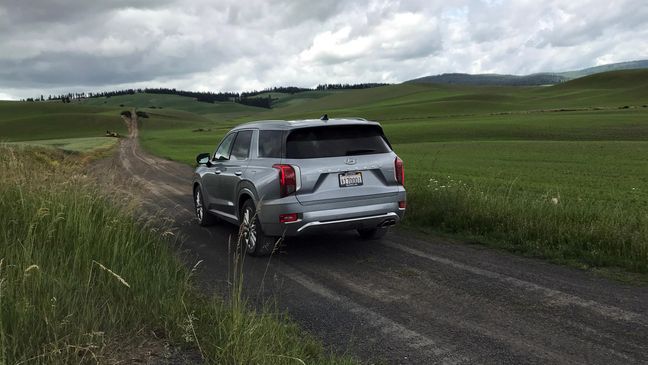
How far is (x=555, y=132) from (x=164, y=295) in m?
42.7

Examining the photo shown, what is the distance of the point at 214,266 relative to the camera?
7.44m

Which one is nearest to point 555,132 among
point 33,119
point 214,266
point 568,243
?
point 568,243

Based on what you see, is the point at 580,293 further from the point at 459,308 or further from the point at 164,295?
the point at 164,295

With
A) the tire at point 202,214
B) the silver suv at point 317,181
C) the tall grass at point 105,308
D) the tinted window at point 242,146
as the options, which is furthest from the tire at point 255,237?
the tire at point 202,214

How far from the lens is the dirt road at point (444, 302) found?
4445mm

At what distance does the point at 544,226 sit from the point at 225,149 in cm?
582

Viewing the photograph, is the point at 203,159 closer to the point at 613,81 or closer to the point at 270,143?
the point at 270,143

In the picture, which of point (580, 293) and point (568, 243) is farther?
point (568, 243)

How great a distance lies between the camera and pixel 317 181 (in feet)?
23.9

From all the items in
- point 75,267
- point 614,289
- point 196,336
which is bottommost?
point 614,289

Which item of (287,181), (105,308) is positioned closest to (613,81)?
(287,181)

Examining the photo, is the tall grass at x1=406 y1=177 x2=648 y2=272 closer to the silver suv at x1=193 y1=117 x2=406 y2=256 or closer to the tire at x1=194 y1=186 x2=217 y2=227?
the silver suv at x1=193 y1=117 x2=406 y2=256

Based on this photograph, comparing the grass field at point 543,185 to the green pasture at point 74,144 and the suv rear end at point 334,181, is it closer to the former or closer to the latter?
the suv rear end at point 334,181

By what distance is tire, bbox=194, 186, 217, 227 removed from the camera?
10531mm
